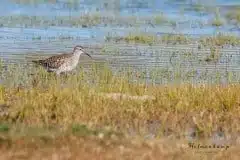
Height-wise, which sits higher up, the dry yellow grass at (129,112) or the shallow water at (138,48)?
the shallow water at (138,48)

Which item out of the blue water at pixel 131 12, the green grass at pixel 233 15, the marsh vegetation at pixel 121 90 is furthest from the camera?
the green grass at pixel 233 15

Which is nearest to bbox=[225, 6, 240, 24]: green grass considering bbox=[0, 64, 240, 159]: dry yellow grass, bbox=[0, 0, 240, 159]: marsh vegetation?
bbox=[0, 0, 240, 159]: marsh vegetation

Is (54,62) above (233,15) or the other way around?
the other way around

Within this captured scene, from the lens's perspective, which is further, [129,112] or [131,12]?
[131,12]

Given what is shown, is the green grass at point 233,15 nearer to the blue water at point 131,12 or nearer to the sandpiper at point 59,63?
the blue water at point 131,12

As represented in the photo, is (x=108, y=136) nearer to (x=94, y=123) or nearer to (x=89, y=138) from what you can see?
(x=89, y=138)

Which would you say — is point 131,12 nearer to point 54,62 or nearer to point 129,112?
point 54,62

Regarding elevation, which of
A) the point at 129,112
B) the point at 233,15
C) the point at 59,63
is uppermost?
the point at 233,15

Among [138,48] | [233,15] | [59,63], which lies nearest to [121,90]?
[59,63]

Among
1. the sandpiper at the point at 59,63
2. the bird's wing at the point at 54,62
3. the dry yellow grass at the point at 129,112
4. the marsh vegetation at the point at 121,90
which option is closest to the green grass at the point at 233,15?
the marsh vegetation at the point at 121,90

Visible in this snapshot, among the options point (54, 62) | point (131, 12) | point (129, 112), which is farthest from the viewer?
point (131, 12)

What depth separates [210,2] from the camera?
Answer: 2886cm

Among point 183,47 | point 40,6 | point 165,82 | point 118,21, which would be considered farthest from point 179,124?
point 40,6

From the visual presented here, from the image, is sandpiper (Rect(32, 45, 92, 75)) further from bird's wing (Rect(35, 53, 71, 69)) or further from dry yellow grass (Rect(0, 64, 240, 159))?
dry yellow grass (Rect(0, 64, 240, 159))
